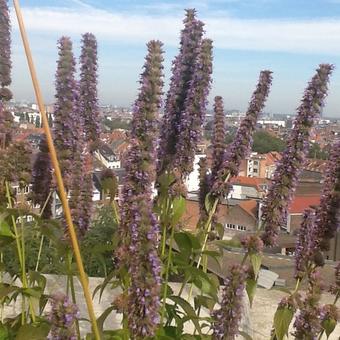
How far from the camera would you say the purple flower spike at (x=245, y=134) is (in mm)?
2637

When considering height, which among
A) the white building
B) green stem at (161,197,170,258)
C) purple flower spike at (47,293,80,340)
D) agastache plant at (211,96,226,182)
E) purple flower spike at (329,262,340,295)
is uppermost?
agastache plant at (211,96,226,182)

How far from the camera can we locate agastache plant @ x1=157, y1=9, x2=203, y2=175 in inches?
97.6

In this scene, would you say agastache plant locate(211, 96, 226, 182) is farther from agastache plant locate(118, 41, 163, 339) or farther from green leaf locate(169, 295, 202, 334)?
agastache plant locate(118, 41, 163, 339)

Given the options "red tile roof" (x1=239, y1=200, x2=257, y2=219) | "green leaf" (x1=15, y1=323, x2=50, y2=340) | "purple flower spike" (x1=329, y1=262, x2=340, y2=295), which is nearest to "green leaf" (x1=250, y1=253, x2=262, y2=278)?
"purple flower spike" (x1=329, y1=262, x2=340, y2=295)

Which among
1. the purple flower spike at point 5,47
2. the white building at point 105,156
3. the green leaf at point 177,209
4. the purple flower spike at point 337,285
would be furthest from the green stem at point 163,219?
the purple flower spike at point 5,47

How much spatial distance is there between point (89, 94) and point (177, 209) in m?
0.86

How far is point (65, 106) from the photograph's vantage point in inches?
96.0

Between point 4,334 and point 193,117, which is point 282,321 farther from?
point 4,334

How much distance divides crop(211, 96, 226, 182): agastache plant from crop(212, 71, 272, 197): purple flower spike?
0.34 ft

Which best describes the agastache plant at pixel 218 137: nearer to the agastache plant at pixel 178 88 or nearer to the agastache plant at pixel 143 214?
the agastache plant at pixel 178 88

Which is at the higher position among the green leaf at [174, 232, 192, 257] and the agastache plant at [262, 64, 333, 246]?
the agastache plant at [262, 64, 333, 246]

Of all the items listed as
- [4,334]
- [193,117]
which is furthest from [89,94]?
[4,334]

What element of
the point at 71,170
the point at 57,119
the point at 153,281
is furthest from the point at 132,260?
the point at 57,119

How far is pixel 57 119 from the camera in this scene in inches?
94.9
